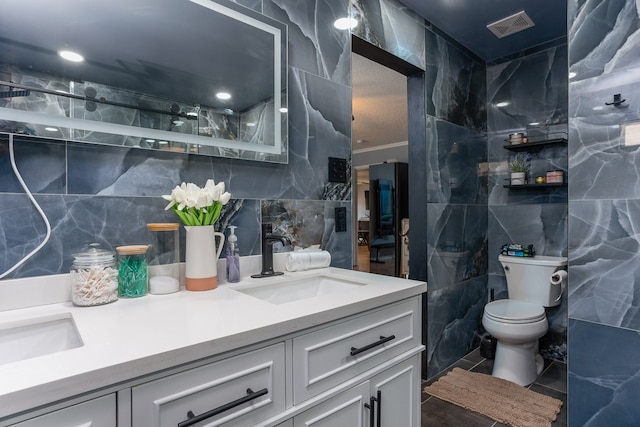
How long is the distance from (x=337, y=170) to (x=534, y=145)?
191 centimetres

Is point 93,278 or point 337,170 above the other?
point 337,170

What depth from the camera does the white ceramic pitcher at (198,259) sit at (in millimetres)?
1144

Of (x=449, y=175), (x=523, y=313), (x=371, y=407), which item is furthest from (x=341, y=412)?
(x=449, y=175)

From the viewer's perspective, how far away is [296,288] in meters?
1.41

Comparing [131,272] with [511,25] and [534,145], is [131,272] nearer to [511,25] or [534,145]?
[511,25]


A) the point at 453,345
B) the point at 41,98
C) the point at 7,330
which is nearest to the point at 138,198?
the point at 41,98

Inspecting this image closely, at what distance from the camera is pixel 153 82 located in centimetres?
120

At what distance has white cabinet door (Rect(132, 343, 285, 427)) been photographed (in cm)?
65

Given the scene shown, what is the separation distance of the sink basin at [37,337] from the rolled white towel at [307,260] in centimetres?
81

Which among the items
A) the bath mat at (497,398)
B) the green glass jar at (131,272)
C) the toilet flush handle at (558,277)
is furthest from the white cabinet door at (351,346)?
the toilet flush handle at (558,277)

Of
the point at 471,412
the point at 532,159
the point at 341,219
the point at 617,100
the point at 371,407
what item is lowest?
the point at 471,412

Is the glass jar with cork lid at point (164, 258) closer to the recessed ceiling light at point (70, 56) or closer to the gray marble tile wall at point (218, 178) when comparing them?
the gray marble tile wall at point (218, 178)

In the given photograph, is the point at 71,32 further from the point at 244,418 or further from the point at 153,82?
the point at 244,418

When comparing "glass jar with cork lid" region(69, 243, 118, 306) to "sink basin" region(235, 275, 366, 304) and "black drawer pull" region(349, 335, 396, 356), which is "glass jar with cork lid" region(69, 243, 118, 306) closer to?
"sink basin" region(235, 275, 366, 304)
